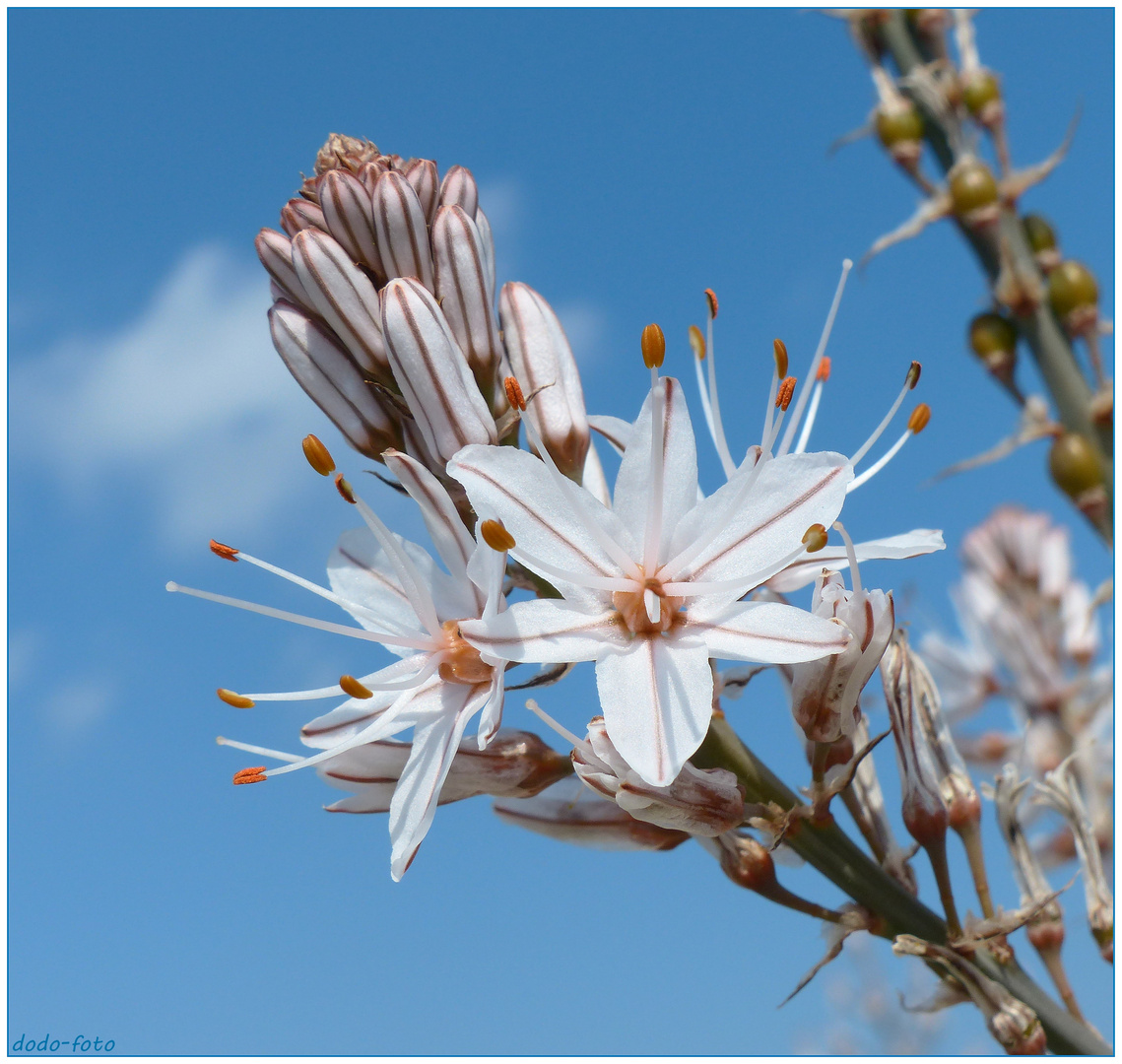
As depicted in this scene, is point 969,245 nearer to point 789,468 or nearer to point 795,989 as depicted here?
point 789,468

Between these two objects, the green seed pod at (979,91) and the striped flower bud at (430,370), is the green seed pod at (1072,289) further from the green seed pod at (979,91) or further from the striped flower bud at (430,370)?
the striped flower bud at (430,370)

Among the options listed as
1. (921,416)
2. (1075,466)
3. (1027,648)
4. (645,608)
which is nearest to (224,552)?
(645,608)

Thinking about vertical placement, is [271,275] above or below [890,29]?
below

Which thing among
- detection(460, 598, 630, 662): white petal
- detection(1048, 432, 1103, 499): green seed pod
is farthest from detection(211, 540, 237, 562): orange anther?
detection(1048, 432, 1103, 499): green seed pod

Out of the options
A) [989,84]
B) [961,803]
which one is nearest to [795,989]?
[961,803]

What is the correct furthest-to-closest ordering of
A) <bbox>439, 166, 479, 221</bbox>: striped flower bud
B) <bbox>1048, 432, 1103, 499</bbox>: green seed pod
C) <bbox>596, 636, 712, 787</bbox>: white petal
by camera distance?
<bbox>1048, 432, 1103, 499</bbox>: green seed pod
<bbox>439, 166, 479, 221</bbox>: striped flower bud
<bbox>596, 636, 712, 787</bbox>: white petal

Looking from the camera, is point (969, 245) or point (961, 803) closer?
point (961, 803)

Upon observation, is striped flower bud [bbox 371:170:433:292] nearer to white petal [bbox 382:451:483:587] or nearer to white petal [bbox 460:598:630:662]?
white petal [bbox 382:451:483:587]

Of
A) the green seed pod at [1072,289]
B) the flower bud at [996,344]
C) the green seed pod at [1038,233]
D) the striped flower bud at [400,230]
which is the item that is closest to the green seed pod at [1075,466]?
the flower bud at [996,344]
